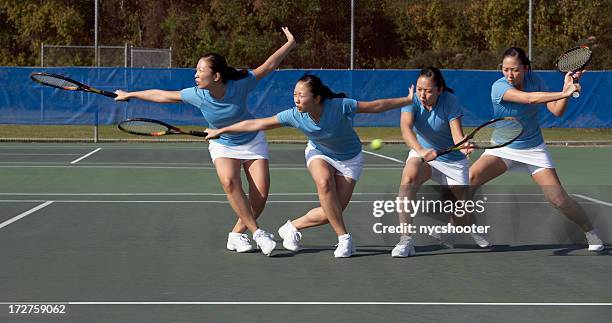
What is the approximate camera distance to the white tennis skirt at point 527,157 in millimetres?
10391

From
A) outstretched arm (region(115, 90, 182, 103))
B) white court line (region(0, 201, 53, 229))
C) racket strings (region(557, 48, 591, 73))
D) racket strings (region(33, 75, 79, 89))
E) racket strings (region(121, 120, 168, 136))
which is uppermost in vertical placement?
racket strings (region(557, 48, 591, 73))

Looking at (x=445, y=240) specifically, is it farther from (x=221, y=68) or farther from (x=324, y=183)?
(x=221, y=68)

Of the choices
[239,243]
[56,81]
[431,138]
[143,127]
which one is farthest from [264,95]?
[431,138]

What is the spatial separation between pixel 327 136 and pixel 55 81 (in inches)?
104

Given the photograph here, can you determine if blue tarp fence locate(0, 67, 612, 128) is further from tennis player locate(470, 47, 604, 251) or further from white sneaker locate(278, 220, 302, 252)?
tennis player locate(470, 47, 604, 251)

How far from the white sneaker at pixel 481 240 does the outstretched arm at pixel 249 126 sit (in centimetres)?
226

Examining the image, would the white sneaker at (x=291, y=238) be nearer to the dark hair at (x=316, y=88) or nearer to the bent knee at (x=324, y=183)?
the bent knee at (x=324, y=183)

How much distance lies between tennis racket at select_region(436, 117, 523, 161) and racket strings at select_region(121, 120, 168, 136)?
2285 mm

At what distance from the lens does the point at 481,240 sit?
11.0 meters

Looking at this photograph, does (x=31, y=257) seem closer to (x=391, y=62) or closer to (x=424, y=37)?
(x=391, y=62)

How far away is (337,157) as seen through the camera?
10.2 m

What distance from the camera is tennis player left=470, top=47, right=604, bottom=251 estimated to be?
10.2 meters

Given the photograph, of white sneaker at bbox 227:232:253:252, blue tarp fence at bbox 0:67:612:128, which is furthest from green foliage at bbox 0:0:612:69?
white sneaker at bbox 227:232:253:252

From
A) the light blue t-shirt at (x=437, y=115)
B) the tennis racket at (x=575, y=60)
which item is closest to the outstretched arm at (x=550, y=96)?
the tennis racket at (x=575, y=60)
